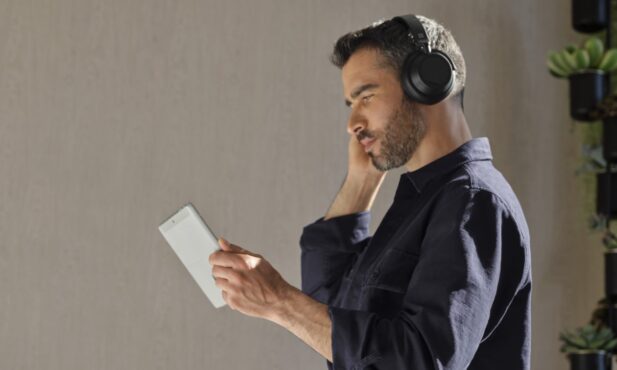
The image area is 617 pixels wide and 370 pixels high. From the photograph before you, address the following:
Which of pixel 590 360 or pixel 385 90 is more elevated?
pixel 385 90

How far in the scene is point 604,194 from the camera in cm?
274

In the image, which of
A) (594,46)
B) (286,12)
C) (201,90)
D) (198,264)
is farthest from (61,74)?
(594,46)

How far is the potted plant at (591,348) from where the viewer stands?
2633 mm

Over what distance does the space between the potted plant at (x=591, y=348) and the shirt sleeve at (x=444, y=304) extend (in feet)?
5.34

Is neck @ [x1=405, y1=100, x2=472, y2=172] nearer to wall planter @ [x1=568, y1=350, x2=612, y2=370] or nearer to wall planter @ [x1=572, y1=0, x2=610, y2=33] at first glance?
wall planter @ [x1=568, y1=350, x2=612, y2=370]

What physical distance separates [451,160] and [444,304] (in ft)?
0.92

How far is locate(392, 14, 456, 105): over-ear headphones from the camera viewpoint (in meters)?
1.27

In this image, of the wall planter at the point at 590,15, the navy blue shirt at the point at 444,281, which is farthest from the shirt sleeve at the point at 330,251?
the wall planter at the point at 590,15

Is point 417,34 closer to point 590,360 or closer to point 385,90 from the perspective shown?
point 385,90

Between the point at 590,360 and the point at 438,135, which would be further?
the point at 590,360

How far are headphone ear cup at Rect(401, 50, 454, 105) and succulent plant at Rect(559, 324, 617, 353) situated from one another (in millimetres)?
1584

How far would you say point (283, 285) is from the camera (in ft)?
3.82

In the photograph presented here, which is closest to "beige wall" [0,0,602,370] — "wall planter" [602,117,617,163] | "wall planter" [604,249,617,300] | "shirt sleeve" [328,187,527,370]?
"wall planter" [602,117,617,163]

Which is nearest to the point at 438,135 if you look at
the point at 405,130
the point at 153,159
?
the point at 405,130
